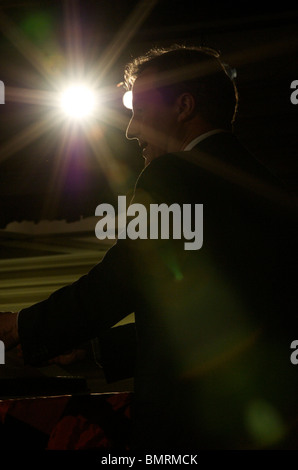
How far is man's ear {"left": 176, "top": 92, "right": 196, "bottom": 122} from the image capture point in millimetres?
1243

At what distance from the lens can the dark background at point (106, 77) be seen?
12.5 feet

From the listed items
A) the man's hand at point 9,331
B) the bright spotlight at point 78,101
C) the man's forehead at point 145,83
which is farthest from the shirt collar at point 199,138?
the bright spotlight at point 78,101

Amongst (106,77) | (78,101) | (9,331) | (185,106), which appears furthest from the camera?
(78,101)

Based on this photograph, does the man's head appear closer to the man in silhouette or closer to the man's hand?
the man in silhouette

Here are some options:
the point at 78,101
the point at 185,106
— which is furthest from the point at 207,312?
the point at 78,101

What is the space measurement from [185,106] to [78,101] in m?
3.88

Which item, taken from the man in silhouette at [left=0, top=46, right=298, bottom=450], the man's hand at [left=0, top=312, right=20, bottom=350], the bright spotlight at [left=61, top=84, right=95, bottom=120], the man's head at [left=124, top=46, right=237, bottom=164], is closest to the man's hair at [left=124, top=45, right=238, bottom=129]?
the man's head at [left=124, top=46, right=237, bottom=164]

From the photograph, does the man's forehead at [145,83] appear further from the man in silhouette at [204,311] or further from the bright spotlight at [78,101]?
the bright spotlight at [78,101]

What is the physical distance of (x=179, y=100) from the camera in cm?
127

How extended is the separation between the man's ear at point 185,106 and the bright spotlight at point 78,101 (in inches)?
142

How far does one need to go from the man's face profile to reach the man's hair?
2 cm

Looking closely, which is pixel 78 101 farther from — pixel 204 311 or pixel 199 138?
pixel 204 311

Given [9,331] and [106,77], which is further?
[106,77]
